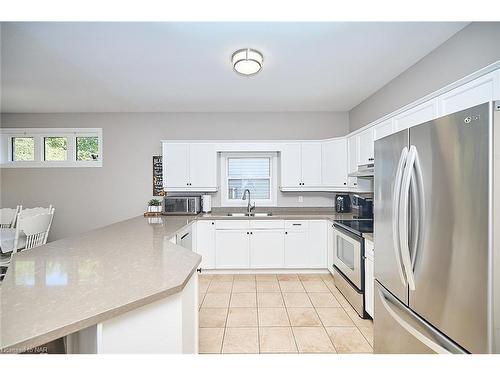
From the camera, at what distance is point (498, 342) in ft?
3.04

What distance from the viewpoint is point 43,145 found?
13.5ft

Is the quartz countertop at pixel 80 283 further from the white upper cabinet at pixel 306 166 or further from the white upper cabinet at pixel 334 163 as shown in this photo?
the white upper cabinet at pixel 334 163

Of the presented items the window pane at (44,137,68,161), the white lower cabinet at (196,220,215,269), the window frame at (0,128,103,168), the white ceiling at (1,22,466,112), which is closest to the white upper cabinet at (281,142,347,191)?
the white ceiling at (1,22,466,112)

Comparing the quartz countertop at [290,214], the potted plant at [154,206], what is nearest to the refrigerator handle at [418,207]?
the quartz countertop at [290,214]

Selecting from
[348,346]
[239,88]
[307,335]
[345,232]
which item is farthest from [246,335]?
[239,88]

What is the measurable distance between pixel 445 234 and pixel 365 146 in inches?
83.1

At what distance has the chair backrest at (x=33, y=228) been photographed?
8.61 ft

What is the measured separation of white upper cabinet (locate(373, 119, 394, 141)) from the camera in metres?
2.40

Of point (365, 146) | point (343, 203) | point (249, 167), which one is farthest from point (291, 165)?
point (365, 146)

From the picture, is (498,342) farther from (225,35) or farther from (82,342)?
(225,35)

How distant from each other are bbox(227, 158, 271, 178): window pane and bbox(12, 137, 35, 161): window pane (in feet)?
10.7

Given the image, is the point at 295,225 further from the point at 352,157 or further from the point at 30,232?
the point at 30,232

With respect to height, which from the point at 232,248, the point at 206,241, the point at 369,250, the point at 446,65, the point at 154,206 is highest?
the point at 446,65
